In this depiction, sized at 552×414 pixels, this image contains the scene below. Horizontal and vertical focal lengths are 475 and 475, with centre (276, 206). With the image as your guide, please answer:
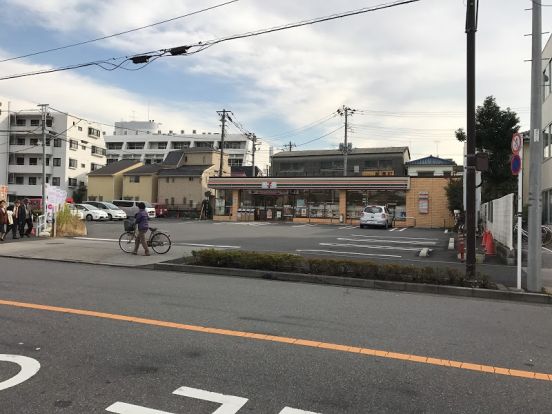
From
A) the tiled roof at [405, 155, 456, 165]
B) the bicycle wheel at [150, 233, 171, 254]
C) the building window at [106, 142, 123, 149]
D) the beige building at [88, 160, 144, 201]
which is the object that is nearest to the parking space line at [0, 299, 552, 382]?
the bicycle wheel at [150, 233, 171, 254]

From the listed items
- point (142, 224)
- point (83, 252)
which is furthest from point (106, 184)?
point (142, 224)

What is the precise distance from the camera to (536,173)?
28.7ft

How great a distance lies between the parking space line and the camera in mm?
4488

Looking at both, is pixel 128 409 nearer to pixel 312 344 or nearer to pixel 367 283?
pixel 312 344

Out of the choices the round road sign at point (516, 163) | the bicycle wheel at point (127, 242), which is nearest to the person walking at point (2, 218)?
the bicycle wheel at point (127, 242)

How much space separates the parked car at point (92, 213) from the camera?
36.3 meters

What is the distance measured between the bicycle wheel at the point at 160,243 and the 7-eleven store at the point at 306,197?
75.3ft

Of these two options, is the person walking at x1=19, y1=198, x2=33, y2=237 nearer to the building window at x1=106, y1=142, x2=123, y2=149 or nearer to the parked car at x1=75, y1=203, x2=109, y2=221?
the parked car at x1=75, y1=203, x2=109, y2=221

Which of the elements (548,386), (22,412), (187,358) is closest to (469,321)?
(548,386)

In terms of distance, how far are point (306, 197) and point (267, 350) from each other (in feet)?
107

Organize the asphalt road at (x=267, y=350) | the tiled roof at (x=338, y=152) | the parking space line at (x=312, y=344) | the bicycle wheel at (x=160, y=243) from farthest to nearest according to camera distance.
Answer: the tiled roof at (x=338, y=152), the bicycle wheel at (x=160, y=243), the parking space line at (x=312, y=344), the asphalt road at (x=267, y=350)

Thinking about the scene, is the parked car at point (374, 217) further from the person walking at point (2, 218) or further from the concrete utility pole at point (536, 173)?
the concrete utility pole at point (536, 173)

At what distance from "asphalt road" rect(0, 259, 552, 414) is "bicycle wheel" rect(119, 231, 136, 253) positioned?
5.69m

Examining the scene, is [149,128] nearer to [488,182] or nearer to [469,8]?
[488,182]
